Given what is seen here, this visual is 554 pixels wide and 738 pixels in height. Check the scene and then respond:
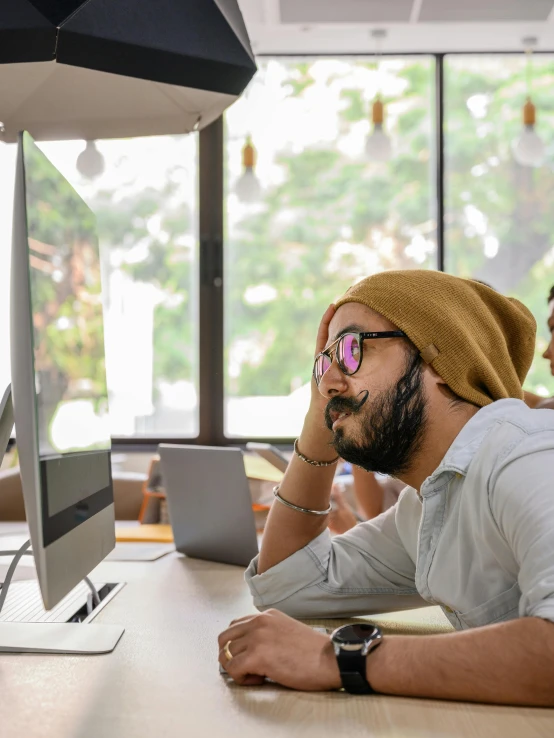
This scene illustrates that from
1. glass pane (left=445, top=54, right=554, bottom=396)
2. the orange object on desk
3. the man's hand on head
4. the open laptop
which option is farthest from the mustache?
glass pane (left=445, top=54, right=554, bottom=396)

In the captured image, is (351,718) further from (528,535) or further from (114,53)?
(114,53)

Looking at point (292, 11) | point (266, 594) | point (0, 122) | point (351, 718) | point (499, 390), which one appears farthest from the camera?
point (292, 11)

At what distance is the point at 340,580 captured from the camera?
1.30m

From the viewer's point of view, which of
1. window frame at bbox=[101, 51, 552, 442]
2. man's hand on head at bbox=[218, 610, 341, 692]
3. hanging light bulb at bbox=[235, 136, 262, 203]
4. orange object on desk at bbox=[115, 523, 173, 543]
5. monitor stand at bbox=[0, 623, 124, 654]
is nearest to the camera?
man's hand on head at bbox=[218, 610, 341, 692]

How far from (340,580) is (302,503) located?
0.14m

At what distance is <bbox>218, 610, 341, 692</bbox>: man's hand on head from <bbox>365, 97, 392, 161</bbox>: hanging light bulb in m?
3.37

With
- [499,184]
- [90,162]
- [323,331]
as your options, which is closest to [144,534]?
[323,331]

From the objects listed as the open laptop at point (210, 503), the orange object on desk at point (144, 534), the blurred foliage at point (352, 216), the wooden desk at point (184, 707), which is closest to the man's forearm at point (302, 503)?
the wooden desk at point (184, 707)

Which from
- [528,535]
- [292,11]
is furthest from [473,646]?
[292,11]

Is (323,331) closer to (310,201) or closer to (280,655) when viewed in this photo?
(280,655)

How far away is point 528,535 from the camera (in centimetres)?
85

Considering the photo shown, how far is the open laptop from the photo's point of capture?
1.69 meters

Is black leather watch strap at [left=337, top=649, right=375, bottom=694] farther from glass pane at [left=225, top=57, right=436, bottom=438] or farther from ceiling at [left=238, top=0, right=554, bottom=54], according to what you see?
glass pane at [left=225, top=57, right=436, bottom=438]

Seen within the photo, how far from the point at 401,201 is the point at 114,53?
11.9 feet
